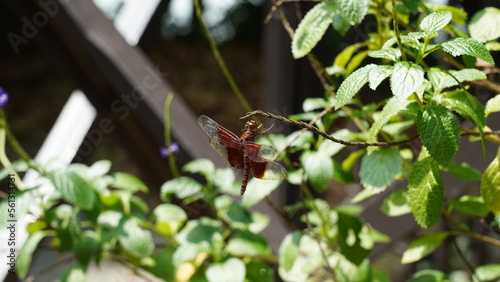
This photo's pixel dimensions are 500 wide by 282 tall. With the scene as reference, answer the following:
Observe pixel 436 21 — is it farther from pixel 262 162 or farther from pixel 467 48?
pixel 262 162

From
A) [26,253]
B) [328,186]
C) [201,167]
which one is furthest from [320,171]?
[26,253]

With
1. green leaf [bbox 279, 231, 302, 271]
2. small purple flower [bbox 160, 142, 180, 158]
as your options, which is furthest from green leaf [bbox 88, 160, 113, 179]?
green leaf [bbox 279, 231, 302, 271]

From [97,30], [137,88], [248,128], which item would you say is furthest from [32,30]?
[248,128]

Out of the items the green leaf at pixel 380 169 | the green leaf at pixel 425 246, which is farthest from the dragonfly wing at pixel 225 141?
the green leaf at pixel 425 246

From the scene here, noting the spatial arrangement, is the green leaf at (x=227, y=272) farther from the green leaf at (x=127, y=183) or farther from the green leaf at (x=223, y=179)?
the green leaf at (x=127, y=183)

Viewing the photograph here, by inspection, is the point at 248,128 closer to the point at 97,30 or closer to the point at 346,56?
the point at 346,56

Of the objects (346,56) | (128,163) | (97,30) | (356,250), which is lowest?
(128,163)

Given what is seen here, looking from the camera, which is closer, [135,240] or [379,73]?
[379,73]

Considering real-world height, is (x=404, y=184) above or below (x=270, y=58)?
below
